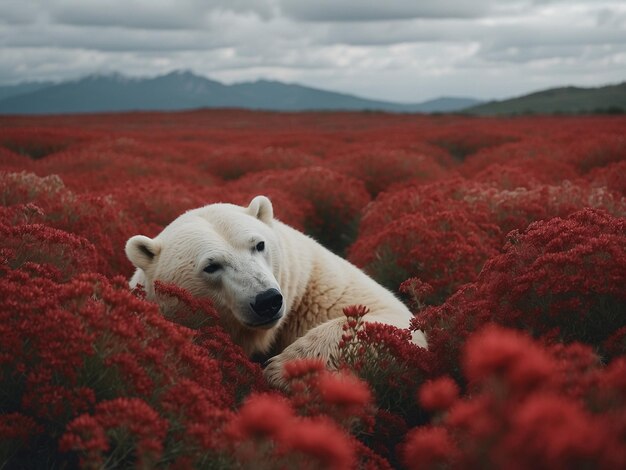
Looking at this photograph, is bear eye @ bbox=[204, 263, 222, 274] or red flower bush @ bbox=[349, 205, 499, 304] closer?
bear eye @ bbox=[204, 263, 222, 274]

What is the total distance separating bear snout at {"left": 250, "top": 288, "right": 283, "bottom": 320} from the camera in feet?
12.0

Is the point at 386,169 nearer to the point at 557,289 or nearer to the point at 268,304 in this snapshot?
the point at 268,304

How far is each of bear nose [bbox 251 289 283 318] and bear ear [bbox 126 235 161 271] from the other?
1.07 m

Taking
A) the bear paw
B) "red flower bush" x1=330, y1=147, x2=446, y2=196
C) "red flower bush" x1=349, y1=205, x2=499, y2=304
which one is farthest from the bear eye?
"red flower bush" x1=330, y1=147, x2=446, y2=196

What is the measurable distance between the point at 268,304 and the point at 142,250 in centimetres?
123

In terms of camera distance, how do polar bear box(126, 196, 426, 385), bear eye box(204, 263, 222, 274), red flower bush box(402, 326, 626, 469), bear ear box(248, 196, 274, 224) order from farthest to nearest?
bear ear box(248, 196, 274, 224)
bear eye box(204, 263, 222, 274)
polar bear box(126, 196, 426, 385)
red flower bush box(402, 326, 626, 469)

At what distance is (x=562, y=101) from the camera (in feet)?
268

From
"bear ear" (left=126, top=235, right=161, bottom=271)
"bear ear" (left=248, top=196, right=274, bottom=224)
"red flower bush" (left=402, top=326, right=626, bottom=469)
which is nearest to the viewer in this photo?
"red flower bush" (left=402, top=326, right=626, bottom=469)

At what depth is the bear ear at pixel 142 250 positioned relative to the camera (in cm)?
418

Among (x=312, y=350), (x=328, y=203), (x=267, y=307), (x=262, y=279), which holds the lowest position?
(x=312, y=350)

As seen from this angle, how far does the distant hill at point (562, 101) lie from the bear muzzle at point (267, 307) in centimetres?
7075

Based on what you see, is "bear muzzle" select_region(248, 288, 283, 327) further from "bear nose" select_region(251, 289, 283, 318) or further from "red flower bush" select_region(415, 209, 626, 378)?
"red flower bush" select_region(415, 209, 626, 378)

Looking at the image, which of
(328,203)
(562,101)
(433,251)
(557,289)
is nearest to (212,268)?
(557,289)

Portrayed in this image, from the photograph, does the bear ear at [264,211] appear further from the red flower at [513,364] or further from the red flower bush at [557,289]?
the red flower at [513,364]
